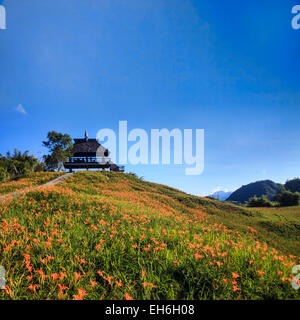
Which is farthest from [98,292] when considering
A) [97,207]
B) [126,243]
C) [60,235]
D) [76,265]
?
[97,207]

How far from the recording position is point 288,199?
2716cm

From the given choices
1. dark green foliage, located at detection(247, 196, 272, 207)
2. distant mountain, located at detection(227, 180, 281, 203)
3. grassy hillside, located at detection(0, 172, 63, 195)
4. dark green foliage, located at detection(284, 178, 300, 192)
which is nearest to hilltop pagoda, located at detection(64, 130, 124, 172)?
grassy hillside, located at detection(0, 172, 63, 195)

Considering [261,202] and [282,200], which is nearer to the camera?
[282,200]

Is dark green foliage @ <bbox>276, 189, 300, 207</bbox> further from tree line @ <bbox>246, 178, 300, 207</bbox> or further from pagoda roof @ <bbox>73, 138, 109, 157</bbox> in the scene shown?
pagoda roof @ <bbox>73, 138, 109, 157</bbox>

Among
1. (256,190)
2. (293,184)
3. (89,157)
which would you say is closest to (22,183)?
(89,157)

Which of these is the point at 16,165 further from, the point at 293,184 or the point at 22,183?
the point at 293,184

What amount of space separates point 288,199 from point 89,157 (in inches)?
1640

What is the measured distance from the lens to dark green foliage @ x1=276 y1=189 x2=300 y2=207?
26.5 metres

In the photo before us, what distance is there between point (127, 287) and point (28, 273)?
1.80 m

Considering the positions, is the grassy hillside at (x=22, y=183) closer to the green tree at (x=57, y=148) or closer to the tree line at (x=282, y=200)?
the green tree at (x=57, y=148)
